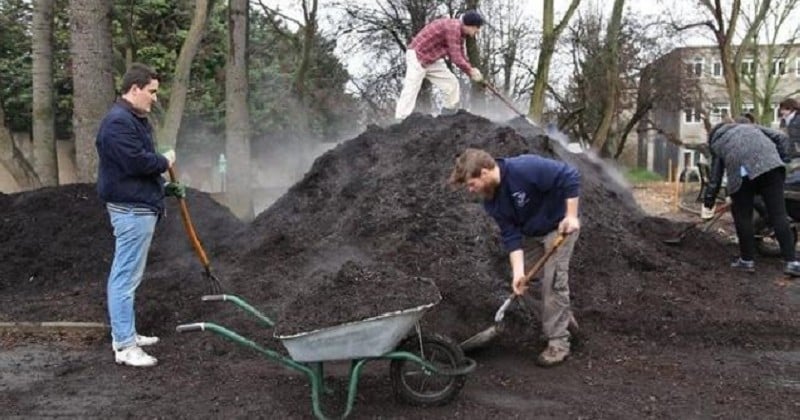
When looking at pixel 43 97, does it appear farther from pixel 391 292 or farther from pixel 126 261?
pixel 391 292

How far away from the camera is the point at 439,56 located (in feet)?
26.6

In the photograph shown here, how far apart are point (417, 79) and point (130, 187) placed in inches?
175

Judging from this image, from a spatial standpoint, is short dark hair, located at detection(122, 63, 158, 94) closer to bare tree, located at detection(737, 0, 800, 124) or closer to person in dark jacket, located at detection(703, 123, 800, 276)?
person in dark jacket, located at detection(703, 123, 800, 276)

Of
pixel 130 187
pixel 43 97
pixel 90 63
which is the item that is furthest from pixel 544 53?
pixel 130 187

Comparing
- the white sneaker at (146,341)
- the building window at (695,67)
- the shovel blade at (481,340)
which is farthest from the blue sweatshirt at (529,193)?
the building window at (695,67)

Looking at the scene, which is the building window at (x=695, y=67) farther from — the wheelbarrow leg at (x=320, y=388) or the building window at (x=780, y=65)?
the wheelbarrow leg at (x=320, y=388)

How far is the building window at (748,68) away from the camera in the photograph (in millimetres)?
29553

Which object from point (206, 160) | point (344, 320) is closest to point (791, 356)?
point (344, 320)

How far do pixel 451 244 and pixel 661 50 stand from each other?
90.3 ft

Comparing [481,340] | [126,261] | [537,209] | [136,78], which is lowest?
[481,340]

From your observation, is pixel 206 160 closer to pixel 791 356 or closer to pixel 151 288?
pixel 151 288

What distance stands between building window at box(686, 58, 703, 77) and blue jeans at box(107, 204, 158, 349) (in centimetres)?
3164

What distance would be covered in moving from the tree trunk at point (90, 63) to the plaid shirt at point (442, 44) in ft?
11.3

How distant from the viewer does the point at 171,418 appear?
3684mm
